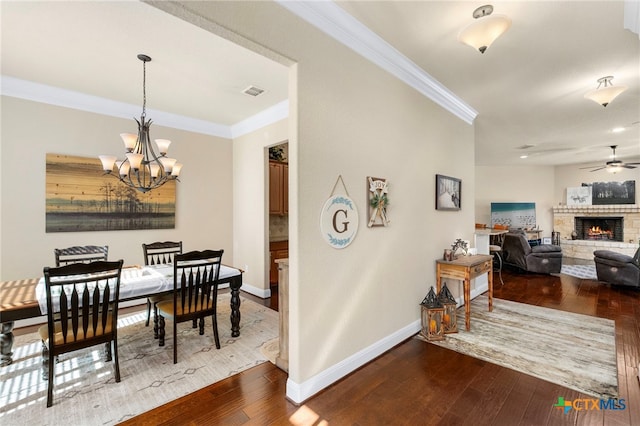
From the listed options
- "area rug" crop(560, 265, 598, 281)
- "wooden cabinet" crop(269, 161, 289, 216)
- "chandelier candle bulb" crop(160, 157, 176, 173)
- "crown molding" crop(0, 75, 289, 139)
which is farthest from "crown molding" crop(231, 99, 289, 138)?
"area rug" crop(560, 265, 598, 281)

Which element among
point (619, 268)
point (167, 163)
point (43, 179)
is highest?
point (167, 163)

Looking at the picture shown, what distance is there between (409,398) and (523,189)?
31.2 ft

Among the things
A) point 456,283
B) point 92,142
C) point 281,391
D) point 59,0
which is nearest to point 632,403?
point 456,283

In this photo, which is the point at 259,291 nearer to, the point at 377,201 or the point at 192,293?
the point at 192,293

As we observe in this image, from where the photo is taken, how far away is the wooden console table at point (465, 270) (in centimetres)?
319

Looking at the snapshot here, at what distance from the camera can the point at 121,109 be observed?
3941 mm

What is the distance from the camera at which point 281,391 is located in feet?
7.12

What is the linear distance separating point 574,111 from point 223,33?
5.18 meters

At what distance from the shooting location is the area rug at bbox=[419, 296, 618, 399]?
2332 mm

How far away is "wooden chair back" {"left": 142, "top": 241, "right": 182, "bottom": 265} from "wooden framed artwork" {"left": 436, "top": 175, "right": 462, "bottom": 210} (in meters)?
3.32

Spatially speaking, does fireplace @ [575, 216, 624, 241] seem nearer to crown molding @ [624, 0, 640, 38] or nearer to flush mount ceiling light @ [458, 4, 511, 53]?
crown molding @ [624, 0, 640, 38]

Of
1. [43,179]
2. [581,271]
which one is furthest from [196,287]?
[581,271]

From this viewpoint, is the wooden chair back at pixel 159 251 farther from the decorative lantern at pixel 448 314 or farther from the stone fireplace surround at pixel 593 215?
the stone fireplace surround at pixel 593 215

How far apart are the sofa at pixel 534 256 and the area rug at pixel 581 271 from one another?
431 millimetres
